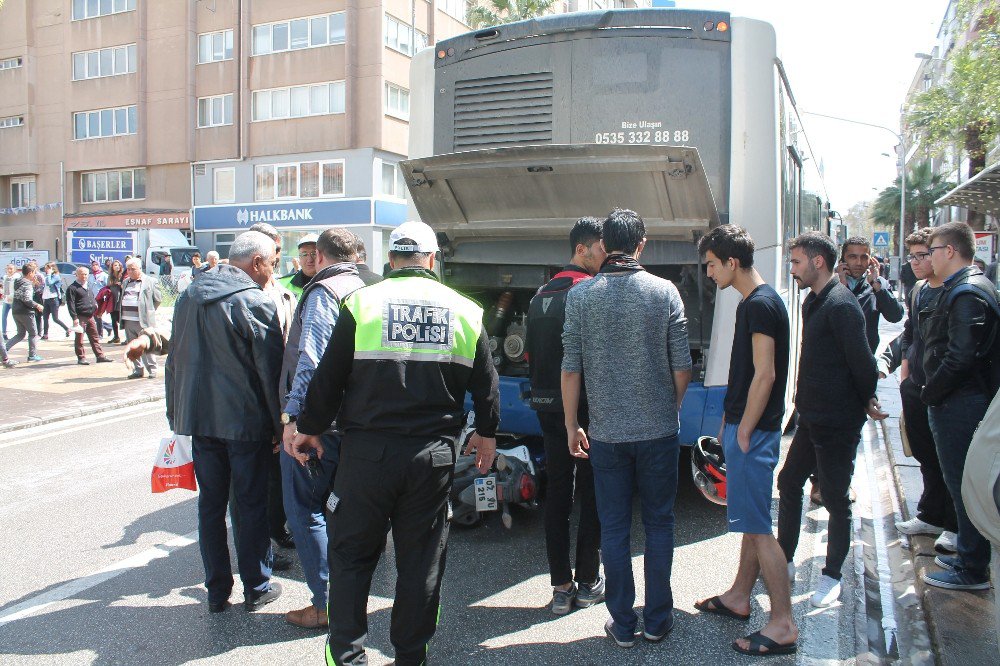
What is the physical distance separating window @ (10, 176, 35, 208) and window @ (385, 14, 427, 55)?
22.1 meters

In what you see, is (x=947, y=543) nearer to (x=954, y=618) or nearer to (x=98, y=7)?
(x=954, y=618)

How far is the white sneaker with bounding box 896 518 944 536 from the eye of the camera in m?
5.19

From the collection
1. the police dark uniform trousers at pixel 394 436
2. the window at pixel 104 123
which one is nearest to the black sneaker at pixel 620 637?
the police dark uniform trousers at pixel 394 436

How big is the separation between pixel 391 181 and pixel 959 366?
29758 millimetres

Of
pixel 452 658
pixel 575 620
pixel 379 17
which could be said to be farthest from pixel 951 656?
pixel 379 17

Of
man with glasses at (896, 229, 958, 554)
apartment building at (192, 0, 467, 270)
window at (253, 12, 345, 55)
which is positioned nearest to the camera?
man with glasses at (896, 229, 958, 554)

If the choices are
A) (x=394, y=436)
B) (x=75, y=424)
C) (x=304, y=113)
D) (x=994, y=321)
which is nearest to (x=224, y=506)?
(x=394, y=436)

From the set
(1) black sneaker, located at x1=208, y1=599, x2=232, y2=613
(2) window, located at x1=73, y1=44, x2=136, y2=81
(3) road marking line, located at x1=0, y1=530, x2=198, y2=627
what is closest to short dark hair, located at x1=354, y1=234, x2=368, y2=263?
(1) black sneaker, located at x1=208, y1=599, x2=232, y2=613

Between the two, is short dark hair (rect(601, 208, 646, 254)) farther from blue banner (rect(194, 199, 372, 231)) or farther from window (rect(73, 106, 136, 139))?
window (rect(73, 106, 136, 139))

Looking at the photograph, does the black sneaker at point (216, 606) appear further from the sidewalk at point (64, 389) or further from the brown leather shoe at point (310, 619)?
the sidewalk at point (64, 389)

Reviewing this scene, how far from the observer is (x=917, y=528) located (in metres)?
5.25

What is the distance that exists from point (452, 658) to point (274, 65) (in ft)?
110

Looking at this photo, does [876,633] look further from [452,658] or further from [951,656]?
[452,658]

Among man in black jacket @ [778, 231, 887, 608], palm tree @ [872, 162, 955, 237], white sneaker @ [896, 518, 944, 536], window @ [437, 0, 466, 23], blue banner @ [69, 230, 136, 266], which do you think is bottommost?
white sneaker @ [896, 518, 944, 536]
